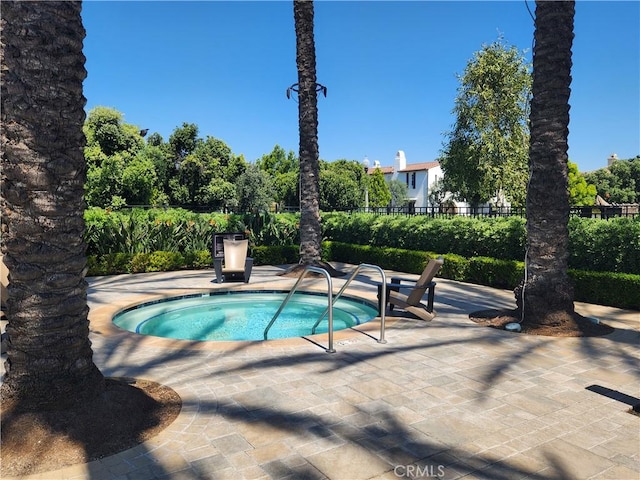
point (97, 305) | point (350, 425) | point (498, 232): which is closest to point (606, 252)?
point (498, 232)

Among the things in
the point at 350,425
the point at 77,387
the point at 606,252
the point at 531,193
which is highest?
the point at 531,193

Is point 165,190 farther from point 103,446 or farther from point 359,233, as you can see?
point 103,446

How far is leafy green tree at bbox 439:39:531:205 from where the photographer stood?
84.3 feet

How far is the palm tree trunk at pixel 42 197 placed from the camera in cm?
362

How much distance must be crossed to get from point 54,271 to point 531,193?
7.19 meters

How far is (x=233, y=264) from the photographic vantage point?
42.1 feet

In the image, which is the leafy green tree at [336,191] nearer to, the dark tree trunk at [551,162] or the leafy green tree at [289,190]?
the leafy green tree at [289,190]

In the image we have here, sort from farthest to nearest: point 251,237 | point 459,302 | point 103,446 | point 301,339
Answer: point 251,237
point 459,302
point 301,339
point 103,446

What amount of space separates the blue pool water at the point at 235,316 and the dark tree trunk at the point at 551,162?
A: 3504mm

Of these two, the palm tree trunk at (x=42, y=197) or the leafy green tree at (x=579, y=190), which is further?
the leafy green tree at (x=579, y=190)

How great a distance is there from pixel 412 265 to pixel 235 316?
693 centimetres

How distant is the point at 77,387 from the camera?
3.97m

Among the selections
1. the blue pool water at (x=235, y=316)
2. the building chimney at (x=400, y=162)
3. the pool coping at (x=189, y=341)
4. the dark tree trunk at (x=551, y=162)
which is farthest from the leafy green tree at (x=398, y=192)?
the dark tree trunk at (x=551, y=162)

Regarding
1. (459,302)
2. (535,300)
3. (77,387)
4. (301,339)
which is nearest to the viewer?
(77,387)
